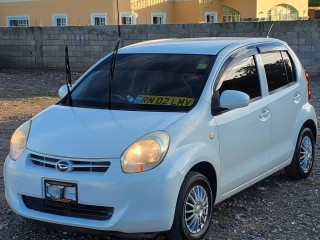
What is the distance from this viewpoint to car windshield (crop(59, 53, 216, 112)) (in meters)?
4.68

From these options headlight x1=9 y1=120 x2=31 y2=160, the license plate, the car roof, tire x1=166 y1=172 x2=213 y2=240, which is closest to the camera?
the license plate

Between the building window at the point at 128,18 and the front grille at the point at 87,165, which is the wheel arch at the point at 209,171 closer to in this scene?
the front grille at the point at 87,165

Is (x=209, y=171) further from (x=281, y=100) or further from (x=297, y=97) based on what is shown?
(x=297, y=97)

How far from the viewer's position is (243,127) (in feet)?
16.1

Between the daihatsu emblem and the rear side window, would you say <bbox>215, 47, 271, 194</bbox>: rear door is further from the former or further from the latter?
the daihatsu emblem

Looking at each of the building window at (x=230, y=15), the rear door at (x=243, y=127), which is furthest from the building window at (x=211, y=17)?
the rear door at (x=243, y=127)

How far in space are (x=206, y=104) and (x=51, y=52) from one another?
1500 centimetres

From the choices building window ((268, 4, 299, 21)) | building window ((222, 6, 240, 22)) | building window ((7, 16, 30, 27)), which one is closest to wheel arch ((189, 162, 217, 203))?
building window ((222, 6, 240, 22))

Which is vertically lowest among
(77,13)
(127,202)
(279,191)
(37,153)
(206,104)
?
(279,191)

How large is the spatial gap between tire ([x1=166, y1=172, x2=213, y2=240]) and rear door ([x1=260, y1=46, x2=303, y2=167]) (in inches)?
50.1

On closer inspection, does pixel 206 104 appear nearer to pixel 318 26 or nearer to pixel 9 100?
pixel 9 100

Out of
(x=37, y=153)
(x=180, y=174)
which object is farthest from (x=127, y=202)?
(x=37, y=153)

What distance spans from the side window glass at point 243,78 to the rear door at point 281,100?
0.23 meters

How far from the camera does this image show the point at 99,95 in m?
4.98
